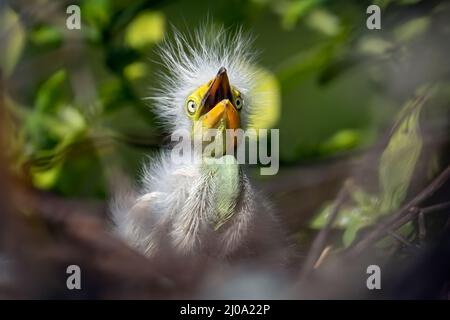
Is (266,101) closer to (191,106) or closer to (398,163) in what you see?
(191,106)

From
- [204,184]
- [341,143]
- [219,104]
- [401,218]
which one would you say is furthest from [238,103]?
[401,218]

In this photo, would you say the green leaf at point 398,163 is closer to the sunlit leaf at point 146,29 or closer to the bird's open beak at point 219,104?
the bird's open beak at point 219,104

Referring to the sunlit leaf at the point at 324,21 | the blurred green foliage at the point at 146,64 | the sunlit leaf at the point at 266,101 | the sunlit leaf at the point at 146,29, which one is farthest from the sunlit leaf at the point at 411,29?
the sunlit leaf at the point at 146,29

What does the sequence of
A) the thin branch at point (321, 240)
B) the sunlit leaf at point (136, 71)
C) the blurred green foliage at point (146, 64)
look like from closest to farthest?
the thin branch at point (321, 240)
the blurred green foliage at point (146, 64)
the sunlit leaf at point (136, 71)

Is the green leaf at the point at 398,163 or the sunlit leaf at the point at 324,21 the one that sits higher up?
the sunlit leaf at the point at 324,21

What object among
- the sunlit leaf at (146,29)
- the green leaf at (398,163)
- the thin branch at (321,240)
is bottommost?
the thin branch at (321,240)

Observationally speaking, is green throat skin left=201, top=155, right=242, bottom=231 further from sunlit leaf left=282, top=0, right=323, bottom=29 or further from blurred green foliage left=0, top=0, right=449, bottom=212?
sunlit leaf left=282, top=0, right=323, bottom=29

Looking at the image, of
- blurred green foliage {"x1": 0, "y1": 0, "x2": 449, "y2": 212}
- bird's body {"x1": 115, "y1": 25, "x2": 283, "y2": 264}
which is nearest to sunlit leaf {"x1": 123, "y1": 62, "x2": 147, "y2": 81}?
blurred green foliage {"x1": 0, "y1": 0, "x2": 449, "y2": 212}

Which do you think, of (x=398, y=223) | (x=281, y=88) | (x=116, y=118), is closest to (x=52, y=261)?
(x=398, y=223)
